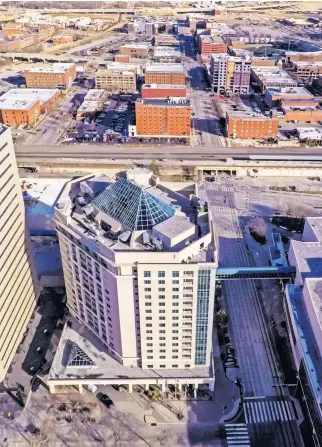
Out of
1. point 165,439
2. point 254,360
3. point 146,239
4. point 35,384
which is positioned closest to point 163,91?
point 254,360

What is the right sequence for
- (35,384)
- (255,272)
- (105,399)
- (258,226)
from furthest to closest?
(258,226) < (255,272) < (35,384) < (105,399)

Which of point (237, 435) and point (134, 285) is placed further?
point (237, 435)

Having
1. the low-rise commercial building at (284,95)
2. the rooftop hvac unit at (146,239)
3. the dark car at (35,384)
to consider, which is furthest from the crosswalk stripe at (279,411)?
the low-rise commercial building at (284,95)

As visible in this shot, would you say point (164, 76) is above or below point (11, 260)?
below

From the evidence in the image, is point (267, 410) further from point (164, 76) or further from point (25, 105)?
point (164, 76)

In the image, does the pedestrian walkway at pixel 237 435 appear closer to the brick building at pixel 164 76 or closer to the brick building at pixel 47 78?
the brick building at pixel 164 76

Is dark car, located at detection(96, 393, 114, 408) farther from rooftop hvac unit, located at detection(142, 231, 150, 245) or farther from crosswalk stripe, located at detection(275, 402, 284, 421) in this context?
rooftop hvac unit, located at detection(142, 231, 150, 245)

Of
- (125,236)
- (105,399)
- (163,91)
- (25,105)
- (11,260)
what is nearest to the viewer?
(125,236)

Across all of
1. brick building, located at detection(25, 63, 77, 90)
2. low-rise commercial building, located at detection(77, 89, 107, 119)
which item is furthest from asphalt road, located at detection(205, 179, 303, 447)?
brick building, located at detection(25, 63, 77, 90)
